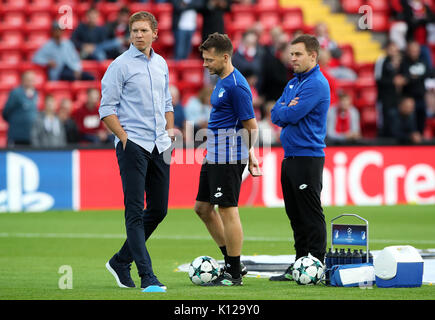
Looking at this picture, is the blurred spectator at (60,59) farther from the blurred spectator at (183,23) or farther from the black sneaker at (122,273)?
the black sneaker at (122,273)

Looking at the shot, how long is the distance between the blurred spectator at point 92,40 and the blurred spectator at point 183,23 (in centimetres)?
143

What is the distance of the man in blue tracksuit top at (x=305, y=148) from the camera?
8719 mm

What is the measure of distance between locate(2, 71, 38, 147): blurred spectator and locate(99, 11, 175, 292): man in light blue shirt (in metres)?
11.0

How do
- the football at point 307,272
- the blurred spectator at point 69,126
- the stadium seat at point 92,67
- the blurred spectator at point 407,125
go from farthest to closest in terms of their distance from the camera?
1. the stadium seat at point 92,67
2. the blurred spectator at point 407,125
3. the blurred spectator at point 69,126
4. the football at point 307,272

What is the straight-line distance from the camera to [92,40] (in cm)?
2202

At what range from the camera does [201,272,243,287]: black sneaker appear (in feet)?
27.6

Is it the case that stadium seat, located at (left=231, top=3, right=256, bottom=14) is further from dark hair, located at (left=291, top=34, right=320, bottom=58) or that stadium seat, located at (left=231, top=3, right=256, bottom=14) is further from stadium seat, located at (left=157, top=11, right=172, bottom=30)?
dark hair, located at (left=291, top=34, right=320, bottom=58)

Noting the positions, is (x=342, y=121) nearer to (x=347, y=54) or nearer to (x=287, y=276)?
(x=347, y=54)

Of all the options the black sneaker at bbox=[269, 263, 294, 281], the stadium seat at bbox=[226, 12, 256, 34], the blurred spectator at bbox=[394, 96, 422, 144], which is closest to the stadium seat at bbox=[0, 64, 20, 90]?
the stadium seat at bbox=[226, 12, 256, 34]

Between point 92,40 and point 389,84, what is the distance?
23.3 ft

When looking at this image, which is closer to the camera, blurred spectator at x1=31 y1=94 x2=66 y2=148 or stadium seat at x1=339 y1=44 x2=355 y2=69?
blurred spectator at x1=31 y1=94 x2=66 y2=148

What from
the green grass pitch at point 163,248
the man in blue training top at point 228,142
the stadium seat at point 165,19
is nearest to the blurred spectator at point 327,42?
the stadium seat at point 165,19
